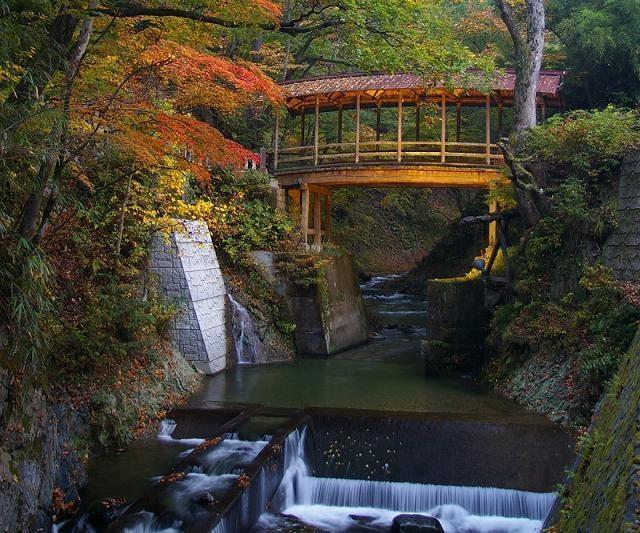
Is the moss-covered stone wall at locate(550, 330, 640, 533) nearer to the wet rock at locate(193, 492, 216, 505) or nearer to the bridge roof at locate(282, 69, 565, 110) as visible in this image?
the wet rock at locate(193, 492, 216, 505)

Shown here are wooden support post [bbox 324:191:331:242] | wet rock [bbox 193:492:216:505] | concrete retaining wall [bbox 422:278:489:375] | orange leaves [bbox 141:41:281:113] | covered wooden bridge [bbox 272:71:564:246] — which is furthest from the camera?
wooden support post [bbox 324:191:331:242]

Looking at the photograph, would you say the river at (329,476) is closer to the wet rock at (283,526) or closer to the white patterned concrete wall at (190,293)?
the wet rock at (283,526)

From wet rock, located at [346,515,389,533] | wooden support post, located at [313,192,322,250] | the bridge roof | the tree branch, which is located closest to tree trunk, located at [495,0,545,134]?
the bridge roof

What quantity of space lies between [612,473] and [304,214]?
13152 mm

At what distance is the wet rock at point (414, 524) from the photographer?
21.6 ft


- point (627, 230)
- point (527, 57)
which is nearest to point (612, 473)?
point (627, 230)

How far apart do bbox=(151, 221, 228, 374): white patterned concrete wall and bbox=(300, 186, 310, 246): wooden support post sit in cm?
427

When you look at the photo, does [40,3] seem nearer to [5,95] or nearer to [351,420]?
[5,95]

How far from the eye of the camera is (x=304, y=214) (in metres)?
16.7

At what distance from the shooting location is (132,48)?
8.32 m

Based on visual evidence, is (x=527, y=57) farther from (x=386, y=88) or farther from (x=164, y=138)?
(x=164, y=138)

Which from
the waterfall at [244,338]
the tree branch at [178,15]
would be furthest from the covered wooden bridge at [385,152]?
the tree branch at [178,15]

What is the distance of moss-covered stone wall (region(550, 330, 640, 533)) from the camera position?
11.4 feet

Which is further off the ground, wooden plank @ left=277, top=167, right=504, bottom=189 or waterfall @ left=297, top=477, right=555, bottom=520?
wooden plank @ left=277, top=167, right=504, bottom=189
